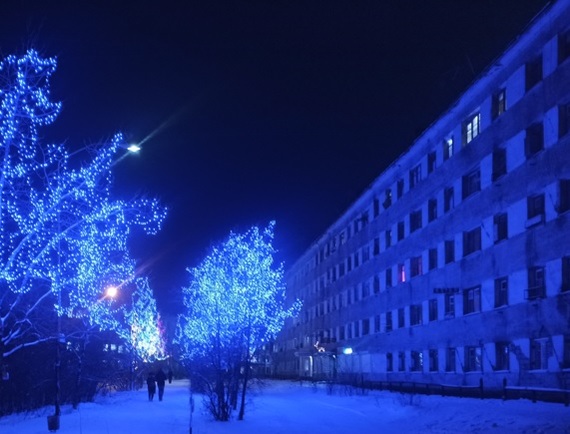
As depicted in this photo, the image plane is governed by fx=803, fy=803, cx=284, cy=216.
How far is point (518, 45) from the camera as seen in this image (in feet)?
107

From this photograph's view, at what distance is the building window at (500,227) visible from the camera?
34.4 m

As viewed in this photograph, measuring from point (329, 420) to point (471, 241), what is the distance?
14.6 meters

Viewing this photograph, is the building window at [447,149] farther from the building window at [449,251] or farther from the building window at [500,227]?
the building window at [500,227]

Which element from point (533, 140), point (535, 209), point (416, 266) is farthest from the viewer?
point (416, 266)

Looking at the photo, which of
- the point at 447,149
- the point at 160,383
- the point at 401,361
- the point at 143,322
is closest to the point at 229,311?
the point at 160,383

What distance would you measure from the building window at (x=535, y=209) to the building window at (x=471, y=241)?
19.0 ft

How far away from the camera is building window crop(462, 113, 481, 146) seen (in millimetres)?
38250

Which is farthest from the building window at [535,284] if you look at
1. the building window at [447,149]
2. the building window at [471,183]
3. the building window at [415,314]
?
the building window at [415,314]

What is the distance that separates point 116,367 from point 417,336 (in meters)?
17.5

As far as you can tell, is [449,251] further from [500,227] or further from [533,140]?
[533,140]

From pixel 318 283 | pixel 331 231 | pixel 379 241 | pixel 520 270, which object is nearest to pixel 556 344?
pixel 520 270

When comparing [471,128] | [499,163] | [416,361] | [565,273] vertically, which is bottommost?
[416,361]

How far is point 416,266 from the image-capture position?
48812 mm

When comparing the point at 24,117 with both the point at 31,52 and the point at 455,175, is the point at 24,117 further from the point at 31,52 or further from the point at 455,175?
the point at 455,175
